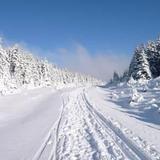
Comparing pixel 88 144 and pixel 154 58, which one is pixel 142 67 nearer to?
pixel 154 58

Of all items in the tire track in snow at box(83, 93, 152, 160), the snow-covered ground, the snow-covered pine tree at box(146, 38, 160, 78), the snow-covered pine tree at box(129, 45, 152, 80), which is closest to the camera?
the tire track in snow at box(83, 93, 152, 160)

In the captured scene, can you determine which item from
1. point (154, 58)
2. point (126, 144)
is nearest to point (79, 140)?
point (126, 144)

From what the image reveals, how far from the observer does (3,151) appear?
10.3m

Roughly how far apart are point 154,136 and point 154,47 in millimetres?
60631

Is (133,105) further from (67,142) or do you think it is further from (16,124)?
(67,142)

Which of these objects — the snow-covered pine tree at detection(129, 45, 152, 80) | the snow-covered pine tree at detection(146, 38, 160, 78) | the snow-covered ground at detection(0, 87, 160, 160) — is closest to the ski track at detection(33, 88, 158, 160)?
the snow-covered ground at detection(0, 87, 160, 160)

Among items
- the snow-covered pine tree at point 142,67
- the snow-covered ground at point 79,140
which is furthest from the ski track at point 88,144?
the snow-covered pine tree at point 142,67

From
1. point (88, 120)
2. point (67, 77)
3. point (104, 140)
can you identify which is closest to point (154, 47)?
point (88, 120)

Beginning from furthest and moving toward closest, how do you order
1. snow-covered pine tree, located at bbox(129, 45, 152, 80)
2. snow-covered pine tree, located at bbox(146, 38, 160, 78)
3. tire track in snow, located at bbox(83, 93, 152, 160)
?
snow-covered pine tree, located at bbox(146, 38, 160, 78) < snow-covered pine tree, located at bbox(129, 45, 152, 80) < tire track in snow, located at bbox(83, 93, 152, 160)

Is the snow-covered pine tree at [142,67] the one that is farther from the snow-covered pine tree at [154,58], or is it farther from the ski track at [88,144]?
the ski track at [88,144]

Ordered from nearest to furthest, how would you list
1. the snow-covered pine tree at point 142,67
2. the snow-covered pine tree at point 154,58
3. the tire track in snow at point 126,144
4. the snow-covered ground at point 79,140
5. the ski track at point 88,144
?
the tire track in snow at point 126,144, the ski track at point 88,144, the snow-covered ground at point 79,140, the snow-covered pine tree at point 142,67, the snow-covered pine tree at point 154,58

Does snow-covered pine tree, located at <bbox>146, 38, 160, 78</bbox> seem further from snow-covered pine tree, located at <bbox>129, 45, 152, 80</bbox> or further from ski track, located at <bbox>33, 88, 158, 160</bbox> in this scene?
ski track, located at <bbox>33, 88, 158, 160</bbox>

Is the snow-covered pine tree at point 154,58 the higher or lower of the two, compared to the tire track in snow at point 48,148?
higher

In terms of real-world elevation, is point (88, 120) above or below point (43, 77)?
below
